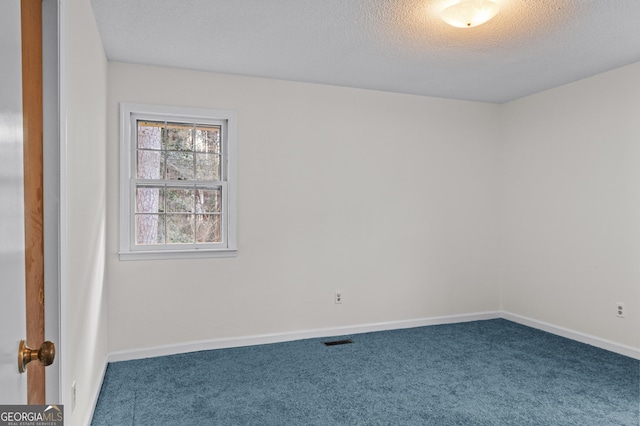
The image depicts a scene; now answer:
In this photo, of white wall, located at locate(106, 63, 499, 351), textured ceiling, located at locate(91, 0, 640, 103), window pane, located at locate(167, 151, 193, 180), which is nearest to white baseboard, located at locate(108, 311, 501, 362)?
white wall, located at locate(106, 63, 499, 351)

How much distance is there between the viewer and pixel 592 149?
4090 millimetres

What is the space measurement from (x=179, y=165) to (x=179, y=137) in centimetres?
25

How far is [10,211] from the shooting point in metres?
0.82

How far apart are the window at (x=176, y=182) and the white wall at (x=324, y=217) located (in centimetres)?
9

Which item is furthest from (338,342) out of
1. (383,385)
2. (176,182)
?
(176,182)

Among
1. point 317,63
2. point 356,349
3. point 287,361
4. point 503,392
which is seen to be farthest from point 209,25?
point 503,392

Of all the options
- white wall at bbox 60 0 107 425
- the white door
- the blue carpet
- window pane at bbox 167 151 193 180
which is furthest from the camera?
window pane at bbox 167 151 193 180

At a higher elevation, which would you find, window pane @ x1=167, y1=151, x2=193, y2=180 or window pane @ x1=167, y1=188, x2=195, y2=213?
window pane @ x1=167, y1=151, x2=193, y2=180

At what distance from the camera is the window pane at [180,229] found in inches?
154

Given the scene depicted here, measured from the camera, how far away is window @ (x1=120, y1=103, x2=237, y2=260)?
147 inches

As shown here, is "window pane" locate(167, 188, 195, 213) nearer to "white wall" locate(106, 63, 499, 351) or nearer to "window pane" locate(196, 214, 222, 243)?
"window pane" locate(196, 214, 222, 243)

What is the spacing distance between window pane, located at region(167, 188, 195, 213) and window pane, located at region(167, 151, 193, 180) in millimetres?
115

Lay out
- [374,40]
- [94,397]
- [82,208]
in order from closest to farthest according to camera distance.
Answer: [82,208]
[94,397]
[374,40]

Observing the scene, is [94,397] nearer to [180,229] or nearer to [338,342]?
[180,229]
